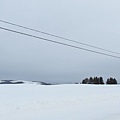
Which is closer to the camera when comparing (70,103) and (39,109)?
(39,109)

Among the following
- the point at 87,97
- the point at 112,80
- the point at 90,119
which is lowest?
the point at 90,119

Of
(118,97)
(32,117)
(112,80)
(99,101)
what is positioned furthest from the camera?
(112,80)

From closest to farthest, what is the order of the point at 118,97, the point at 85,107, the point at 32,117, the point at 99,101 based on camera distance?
the point at 32,117
the point at 85,107
the point at 99,101
the point at 118,97

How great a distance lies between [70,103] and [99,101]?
8.48 feet

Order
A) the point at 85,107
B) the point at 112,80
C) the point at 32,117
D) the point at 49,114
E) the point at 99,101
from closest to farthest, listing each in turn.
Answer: the point at 32,117, the point at 49,114, the point at 85,107, the point at 99,101, the point at 112,80

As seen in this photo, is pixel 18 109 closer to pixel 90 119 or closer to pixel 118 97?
pixel 90 119

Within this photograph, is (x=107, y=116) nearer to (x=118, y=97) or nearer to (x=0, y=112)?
(x=0, y=112)

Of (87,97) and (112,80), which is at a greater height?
(112,80)

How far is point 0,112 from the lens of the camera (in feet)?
38.2

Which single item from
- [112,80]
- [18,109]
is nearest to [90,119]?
[18,109]

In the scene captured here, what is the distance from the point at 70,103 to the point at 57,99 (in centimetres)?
71

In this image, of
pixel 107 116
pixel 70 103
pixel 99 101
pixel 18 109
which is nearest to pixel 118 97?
pixel 99 101

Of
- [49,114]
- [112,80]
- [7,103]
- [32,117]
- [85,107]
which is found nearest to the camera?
[32,117]

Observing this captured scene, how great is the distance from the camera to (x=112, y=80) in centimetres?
5384
